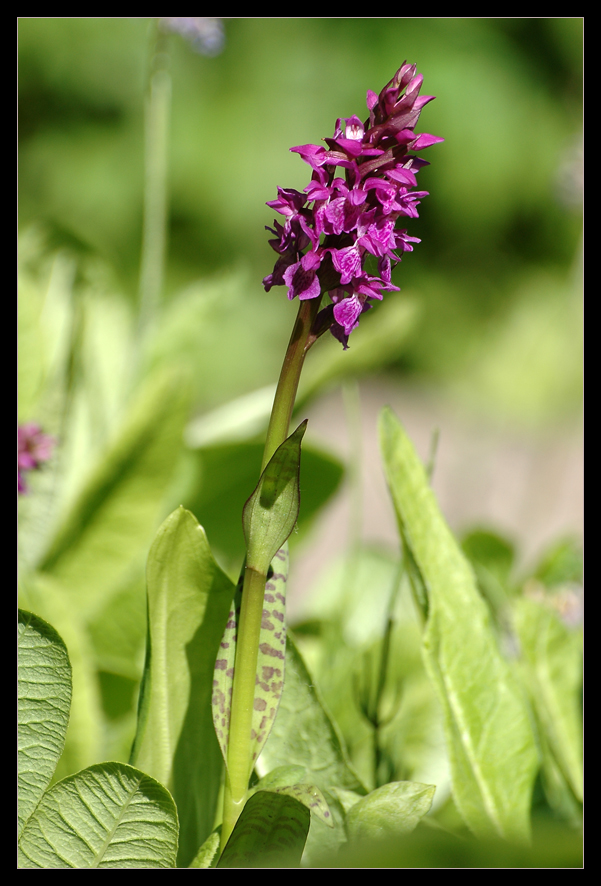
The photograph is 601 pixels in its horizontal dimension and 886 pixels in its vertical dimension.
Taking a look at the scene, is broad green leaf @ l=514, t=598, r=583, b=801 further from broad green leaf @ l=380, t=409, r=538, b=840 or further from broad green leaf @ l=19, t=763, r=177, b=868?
broad green leaf @ l=19, t=763, r=177, b=868

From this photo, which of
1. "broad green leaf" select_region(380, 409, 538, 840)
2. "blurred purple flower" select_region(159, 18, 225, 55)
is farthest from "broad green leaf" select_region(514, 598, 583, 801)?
"blurred purple flower" select_region(159, 18, 225, 55)

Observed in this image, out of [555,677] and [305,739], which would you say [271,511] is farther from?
[555,677]

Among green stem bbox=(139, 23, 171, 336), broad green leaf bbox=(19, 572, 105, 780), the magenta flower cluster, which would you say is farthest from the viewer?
green stem bbox=(139, 23, 171, 336)

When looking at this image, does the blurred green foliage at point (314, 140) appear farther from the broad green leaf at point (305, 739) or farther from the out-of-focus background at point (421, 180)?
the broad green leaf at point (305, 739)

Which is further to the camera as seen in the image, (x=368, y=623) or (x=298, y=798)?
(x=368, y=623)

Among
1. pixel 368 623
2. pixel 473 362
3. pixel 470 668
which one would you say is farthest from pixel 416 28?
pixel 470 668

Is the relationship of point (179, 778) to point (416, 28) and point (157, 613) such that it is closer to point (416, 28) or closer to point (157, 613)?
point (157, 613)

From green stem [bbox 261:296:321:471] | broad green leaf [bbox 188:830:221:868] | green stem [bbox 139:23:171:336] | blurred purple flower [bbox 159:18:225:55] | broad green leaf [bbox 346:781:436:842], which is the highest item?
blurred purple flower [bbox 159:18:225:55]
